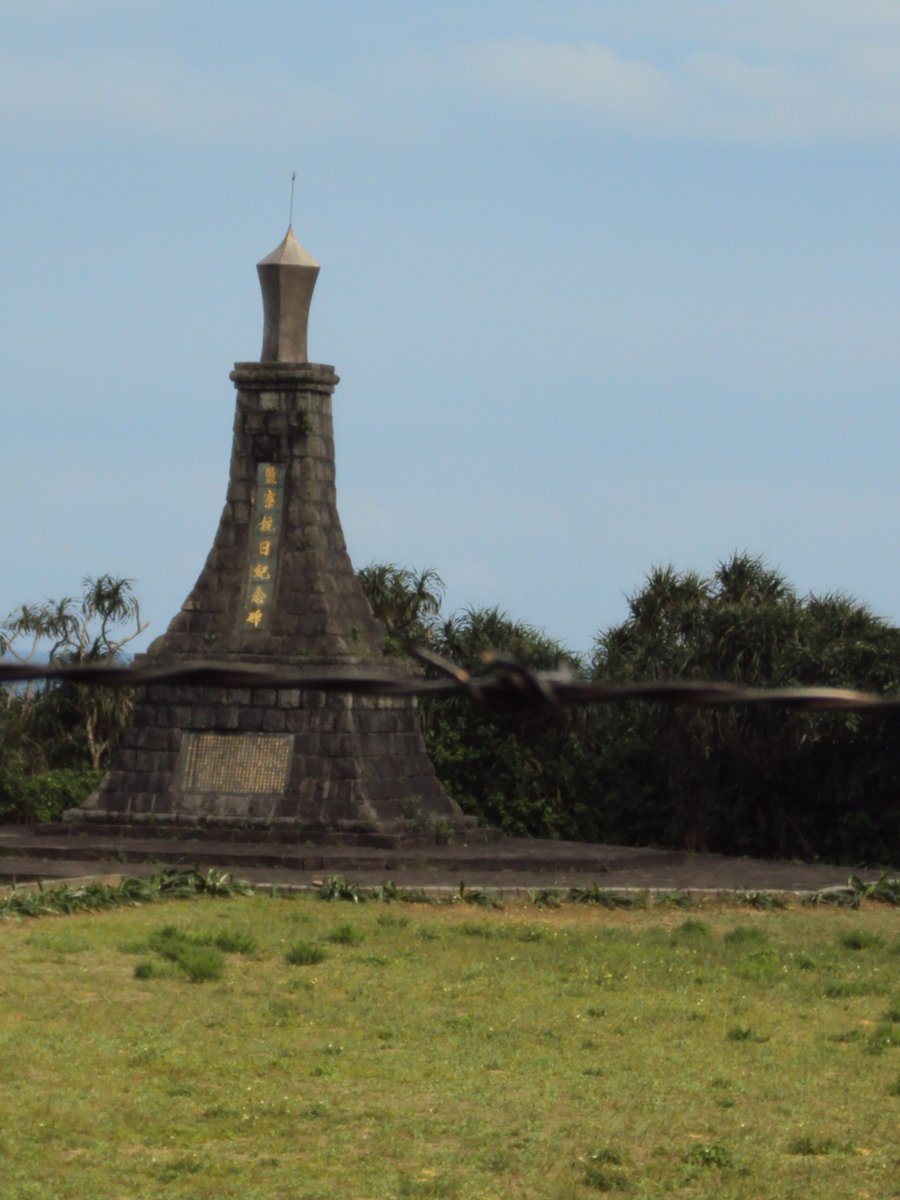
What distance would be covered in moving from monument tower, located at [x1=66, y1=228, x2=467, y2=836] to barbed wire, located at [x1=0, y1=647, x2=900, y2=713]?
18075 millimetres

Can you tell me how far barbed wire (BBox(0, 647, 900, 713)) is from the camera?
12.5 ft

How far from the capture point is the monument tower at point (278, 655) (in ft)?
74.4

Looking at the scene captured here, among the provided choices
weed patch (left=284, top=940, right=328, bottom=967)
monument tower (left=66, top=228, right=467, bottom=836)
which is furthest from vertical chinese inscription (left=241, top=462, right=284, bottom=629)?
weed patch (left=284, top=940, right=328, bottom=967)

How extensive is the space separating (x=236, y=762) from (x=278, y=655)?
4.24 ft

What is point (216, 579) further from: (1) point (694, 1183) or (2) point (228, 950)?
(1) point (694, 1183)

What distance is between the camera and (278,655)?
75.6ft

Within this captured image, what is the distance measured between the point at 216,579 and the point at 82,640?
Result: 5.28 meters

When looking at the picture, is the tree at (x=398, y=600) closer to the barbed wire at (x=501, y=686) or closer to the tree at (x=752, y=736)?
the tree at (x=752, y=736)

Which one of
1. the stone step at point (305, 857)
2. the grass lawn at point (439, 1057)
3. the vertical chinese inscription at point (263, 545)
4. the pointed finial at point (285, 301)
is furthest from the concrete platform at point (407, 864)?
the pointed finial at point (285, 301)

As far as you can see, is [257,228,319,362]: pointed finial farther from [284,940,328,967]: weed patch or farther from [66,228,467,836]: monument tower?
[284,940,328,967]: weed patch

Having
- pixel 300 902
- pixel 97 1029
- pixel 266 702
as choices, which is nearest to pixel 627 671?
pixel 266 702

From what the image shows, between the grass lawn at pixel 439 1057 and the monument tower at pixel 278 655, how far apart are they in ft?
15.8

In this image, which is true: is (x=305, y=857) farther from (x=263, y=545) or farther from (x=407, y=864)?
(x=263, y=545)

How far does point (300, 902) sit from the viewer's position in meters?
18.5
